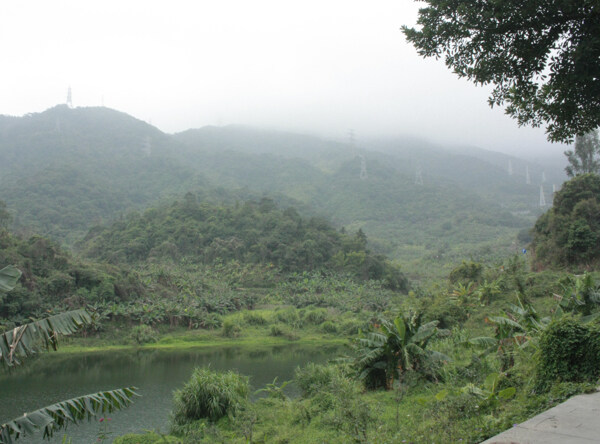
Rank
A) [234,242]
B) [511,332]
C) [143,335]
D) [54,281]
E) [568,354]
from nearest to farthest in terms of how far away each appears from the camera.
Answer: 1. [568,354]
2. [511,332]
3. [143,335]
4. [54,281]
5. [234,242]

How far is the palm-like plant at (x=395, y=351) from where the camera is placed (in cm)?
1386

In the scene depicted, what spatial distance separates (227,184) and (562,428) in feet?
401

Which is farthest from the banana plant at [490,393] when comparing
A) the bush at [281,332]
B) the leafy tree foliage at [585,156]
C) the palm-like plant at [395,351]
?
the leafy tree foliage at [585,156]

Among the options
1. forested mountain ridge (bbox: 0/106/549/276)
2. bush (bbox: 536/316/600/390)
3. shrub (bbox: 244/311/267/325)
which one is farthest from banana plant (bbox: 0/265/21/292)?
forested mountain ridge (bbox: 0/106/549/276)

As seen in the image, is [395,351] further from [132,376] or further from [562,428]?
[132,376]

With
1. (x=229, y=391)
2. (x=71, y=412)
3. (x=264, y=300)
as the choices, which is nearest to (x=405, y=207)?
(x=264, y=300)

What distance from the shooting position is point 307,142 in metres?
198

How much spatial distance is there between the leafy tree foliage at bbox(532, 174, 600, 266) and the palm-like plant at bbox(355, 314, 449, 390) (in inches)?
836

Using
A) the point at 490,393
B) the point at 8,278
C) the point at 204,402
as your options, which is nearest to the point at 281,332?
the point at 204,402

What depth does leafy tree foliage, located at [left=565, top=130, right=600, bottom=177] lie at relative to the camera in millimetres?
42094

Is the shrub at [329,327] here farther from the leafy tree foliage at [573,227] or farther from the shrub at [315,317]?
the leafy tree foliage at [573,227]

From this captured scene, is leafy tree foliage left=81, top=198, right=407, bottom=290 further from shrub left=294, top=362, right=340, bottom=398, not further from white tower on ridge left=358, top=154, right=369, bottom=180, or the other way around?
white tower on ridge left=358, top=154, right=369, bottom=180

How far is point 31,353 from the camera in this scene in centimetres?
675

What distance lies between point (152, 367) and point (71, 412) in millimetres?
22845
